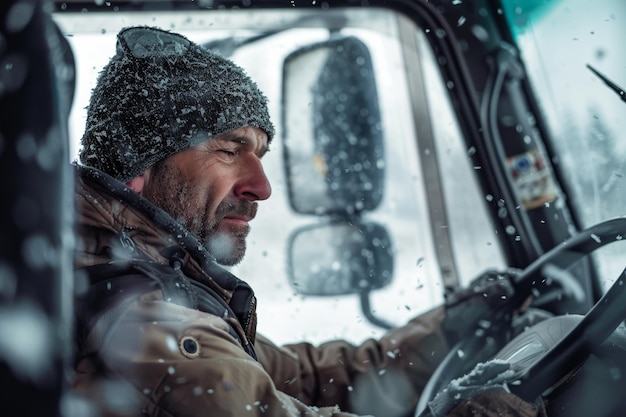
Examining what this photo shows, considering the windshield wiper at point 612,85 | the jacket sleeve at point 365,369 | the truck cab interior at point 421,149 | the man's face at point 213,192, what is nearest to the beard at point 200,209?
the man's face at point 213,192

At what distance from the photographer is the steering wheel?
1.38m

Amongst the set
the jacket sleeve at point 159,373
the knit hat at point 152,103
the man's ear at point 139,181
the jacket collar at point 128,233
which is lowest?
the jacket sleeve at point 159,373

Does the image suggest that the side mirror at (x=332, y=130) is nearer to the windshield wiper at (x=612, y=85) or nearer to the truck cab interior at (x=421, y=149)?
the truck cab interior at (x=421, y=149)

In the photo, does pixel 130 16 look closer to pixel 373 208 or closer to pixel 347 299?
pixel 373 208

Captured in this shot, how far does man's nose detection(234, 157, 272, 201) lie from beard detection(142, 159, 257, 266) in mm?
25

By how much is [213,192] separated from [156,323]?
0.67 meters

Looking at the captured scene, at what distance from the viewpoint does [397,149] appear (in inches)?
105

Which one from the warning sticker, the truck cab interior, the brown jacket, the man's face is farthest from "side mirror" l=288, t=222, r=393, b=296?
the brown jacket

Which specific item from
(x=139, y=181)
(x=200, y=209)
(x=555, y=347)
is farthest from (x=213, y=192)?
(x=555, y=347)

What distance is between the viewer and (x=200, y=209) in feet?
5.77

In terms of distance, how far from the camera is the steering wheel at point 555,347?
1382 mm

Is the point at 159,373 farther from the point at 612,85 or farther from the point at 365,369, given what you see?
the point at 612,85

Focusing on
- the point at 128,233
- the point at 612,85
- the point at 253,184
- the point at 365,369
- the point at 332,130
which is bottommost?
the point at 365,369

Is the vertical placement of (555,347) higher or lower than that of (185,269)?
lower
